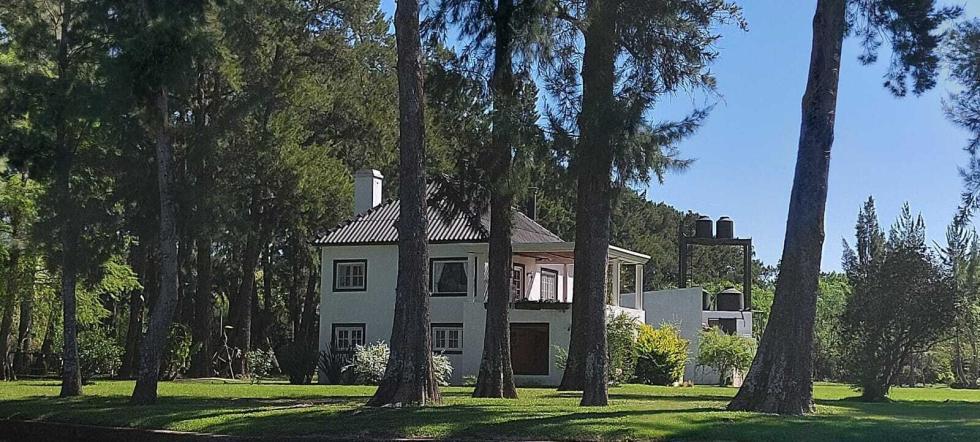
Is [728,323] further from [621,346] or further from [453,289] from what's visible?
[453,289]

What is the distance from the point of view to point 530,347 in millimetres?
37281

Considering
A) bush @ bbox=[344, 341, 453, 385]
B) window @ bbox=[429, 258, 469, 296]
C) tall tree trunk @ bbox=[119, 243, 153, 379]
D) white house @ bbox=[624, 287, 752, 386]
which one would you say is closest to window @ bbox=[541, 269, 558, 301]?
white house @ bbox=[624, 287, 752, 386]

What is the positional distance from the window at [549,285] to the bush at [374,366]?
8117 mm

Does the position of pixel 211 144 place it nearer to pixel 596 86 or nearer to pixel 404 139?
pixel 404 139

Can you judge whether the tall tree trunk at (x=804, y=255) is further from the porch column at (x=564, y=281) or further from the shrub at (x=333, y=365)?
the porch column at (x=564, y=281)

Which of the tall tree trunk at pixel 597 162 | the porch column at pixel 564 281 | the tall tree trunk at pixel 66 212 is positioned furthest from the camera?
the porch column at pixel 564 281

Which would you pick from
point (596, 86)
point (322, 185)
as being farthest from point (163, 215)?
point (322, 185)

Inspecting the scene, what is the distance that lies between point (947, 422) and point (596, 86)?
26.7 ft

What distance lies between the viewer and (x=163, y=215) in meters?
20.8

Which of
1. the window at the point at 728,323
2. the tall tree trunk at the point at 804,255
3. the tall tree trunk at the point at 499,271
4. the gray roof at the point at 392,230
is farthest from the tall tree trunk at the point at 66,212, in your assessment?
the window at the point at 728,323

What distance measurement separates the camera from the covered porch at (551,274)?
119ft

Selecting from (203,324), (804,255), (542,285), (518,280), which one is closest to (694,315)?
(542,285)

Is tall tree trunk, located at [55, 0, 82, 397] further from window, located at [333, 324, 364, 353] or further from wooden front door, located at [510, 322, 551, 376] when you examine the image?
wooden front door, located at [510, 322, 551, 376]

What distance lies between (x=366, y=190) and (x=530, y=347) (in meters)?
9.40
